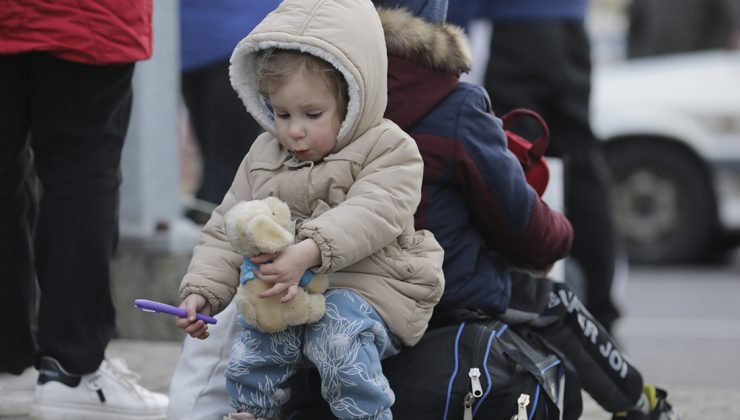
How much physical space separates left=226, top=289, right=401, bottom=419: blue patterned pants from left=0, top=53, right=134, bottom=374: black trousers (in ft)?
2.30

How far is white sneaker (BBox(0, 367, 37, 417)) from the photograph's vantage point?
3885mm

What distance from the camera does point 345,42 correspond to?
2.97 metres

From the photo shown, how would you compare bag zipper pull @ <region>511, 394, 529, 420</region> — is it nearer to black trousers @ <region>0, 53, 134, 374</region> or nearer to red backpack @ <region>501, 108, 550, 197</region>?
red backpack @ <region>501, 108, 550, 197</region>

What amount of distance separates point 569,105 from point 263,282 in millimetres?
2742

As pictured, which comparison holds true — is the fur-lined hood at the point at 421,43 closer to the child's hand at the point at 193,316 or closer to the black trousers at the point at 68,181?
the child's hand at the point at 193,316

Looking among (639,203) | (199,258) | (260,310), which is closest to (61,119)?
(199,258)

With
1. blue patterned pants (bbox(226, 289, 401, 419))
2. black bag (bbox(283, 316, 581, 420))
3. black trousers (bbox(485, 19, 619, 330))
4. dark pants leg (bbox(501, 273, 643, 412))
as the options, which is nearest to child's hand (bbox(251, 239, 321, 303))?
blue patterned pants (bbox(226, 289, 401, 419))

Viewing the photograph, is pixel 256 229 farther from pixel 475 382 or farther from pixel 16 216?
pixel 16 216

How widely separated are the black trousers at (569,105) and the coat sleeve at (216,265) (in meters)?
2.40

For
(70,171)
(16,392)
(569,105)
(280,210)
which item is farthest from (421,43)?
(569,105)

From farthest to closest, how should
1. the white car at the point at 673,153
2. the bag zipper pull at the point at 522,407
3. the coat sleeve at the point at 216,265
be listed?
the white car at the point at 673,153 → the bag zipper pull at the point at 522,407 → the coat sleeve at the point at 216,265

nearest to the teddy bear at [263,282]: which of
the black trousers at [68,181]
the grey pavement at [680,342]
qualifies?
the black trousers at [68,181]

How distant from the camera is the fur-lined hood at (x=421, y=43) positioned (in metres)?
3.24

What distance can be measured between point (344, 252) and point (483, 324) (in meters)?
0.50
